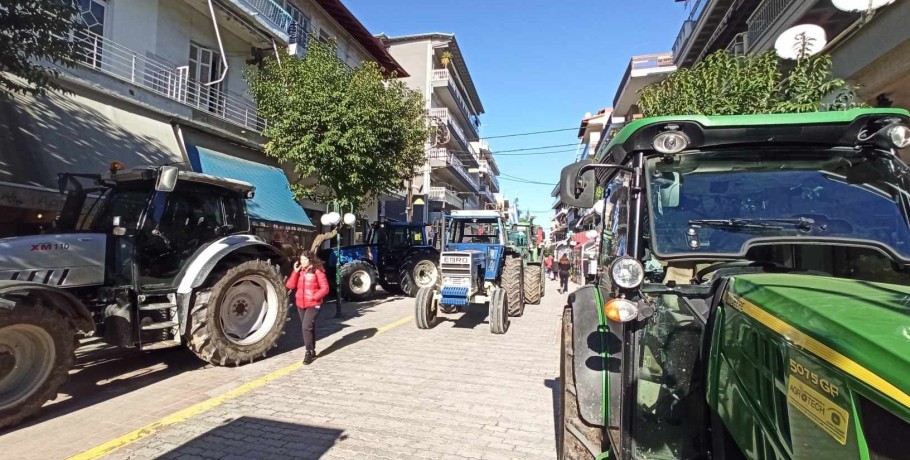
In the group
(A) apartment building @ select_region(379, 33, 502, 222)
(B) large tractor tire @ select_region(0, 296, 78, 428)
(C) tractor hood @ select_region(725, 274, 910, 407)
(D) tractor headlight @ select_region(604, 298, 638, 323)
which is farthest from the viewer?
(A) apartment building @ select_region(379, 33, 502, 222)

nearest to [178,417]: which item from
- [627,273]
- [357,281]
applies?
[627,273]

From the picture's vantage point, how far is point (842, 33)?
8227 millimetres

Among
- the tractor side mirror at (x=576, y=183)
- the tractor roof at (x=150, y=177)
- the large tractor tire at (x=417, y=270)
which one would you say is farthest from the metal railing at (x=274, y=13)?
the tractor side mirror at (x=576, y=183)

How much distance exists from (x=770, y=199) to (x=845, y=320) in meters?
1.50

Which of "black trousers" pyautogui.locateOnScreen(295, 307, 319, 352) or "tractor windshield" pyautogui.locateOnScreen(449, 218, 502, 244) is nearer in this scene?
"black trousers" pyautogui.locateOnScreen(295, 307, 319, 352)

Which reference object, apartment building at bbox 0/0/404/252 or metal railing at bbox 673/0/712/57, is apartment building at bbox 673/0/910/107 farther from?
apartment building at bbox 0/0/404/252

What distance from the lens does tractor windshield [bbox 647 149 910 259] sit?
2.43 m

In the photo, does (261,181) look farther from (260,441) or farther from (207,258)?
(260,441)

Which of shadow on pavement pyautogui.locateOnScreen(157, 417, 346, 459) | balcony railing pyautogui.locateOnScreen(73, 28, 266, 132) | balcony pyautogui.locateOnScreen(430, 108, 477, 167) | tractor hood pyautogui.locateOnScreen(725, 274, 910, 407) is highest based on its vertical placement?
balcony pyautogui.locateOnScreen(430, 108, 477, 167)

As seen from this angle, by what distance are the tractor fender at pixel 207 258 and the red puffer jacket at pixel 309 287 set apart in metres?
0.60

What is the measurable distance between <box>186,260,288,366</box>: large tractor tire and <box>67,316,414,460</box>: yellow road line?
57 centimetres

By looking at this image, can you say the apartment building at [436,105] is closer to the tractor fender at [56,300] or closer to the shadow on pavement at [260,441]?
the tractor fender at [56,300]

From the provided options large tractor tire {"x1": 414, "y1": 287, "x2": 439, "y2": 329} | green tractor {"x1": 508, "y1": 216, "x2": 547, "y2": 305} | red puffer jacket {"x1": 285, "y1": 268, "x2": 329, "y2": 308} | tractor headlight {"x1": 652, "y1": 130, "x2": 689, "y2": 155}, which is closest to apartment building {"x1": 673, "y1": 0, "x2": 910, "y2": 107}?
tractor headlight {"x1": 652, "y1": 130, "x2": 689, "y2": 155}

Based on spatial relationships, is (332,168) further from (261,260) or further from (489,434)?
(489,434)
